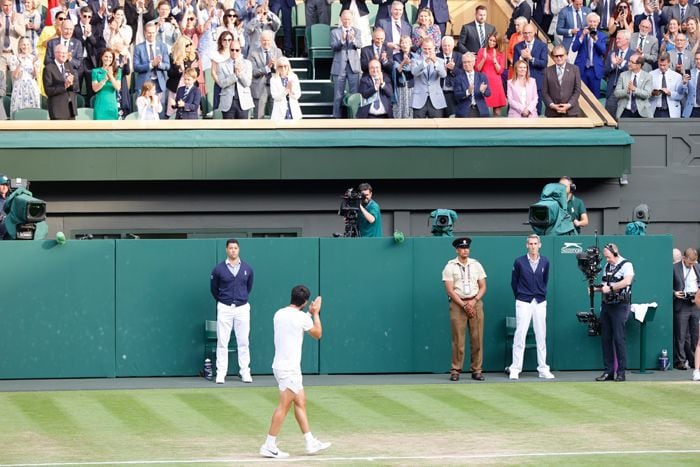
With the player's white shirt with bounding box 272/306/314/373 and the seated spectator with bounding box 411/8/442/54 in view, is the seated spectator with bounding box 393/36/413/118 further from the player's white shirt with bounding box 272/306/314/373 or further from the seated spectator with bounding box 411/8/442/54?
the player's white shirt with bounding box 272/306/314/373

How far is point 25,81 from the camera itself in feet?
80.4

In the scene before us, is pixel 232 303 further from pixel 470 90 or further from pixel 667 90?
pixel 667 90

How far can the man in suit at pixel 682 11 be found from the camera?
27781 mm

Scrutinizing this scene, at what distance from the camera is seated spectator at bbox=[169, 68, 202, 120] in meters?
24.9

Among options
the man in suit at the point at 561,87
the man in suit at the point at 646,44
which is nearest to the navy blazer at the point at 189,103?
the man in suit at the point at 561,87

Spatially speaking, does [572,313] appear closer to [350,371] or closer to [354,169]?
[350,371]

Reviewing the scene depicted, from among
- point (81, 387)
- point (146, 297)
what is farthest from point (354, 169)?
point (81, 387)

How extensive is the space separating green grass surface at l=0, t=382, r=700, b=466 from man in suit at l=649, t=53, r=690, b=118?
7225mm

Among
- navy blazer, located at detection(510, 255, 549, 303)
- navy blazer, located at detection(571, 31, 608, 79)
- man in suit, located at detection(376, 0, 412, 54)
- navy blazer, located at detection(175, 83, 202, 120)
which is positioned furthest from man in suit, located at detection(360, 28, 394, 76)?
navy blazer, located at detection(510, 255, 549, 303)

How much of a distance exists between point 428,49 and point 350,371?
6.23 m

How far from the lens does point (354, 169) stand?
2489cm

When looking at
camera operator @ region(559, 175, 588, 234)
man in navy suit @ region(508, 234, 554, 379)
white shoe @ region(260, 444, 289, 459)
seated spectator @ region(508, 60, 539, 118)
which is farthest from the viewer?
seated spectator @ region(508, 60, 539, 118)

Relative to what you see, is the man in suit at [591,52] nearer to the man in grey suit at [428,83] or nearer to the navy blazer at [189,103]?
the man in grey suit at [428,83]

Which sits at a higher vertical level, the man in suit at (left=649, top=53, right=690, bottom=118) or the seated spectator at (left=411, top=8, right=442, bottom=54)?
the seated spectator at (left=411, top=8, right=442, bottom=54)
